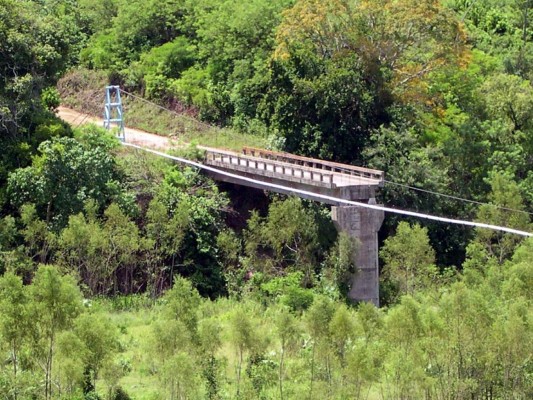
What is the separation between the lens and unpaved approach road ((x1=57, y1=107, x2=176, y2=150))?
163 ft

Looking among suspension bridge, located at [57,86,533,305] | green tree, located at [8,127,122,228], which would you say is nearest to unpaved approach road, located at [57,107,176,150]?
suspension bridge, located at [57,86,533,305]

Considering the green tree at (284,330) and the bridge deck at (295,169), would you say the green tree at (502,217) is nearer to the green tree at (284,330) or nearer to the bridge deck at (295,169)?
the bridge deck at (295,169)

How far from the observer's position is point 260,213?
156 feet

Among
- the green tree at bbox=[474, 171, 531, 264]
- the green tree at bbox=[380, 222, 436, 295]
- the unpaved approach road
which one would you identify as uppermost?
the unpaved approach road

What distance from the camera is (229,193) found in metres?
47.8

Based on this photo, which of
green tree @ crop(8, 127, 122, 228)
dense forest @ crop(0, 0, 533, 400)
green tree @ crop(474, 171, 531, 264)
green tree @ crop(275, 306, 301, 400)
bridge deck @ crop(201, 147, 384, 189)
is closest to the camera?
dense forest @ crop(0, 0, 533, 400)

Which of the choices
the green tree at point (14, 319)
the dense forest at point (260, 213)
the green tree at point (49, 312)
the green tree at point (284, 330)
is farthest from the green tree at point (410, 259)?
the green tree at point (14, 319)

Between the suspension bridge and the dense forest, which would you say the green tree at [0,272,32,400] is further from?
the suspension bridge

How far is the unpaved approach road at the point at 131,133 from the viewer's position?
49.5m

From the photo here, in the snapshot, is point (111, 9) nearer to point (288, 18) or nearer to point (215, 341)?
point (288, 18)

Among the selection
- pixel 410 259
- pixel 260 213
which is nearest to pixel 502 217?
pixel 410 259

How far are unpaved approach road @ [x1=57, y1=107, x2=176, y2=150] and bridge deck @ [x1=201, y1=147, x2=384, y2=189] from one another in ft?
6.78

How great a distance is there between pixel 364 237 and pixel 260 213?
388 centimetres

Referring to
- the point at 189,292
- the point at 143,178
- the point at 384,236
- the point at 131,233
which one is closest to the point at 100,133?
the point at 143,178
